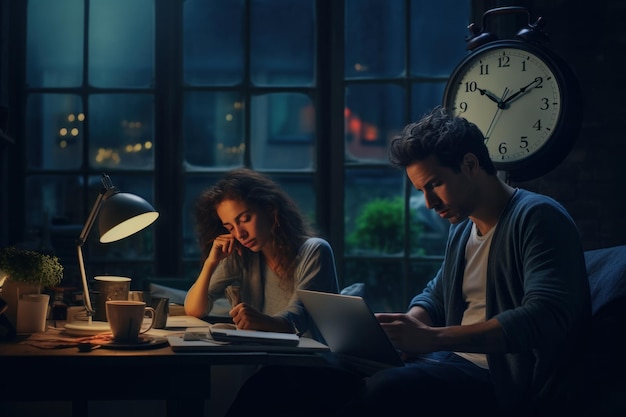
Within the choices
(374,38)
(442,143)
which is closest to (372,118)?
(374,38)

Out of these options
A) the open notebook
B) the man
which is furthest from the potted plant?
the man

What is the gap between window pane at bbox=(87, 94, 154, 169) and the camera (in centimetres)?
416

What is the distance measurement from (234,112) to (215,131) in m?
0.13

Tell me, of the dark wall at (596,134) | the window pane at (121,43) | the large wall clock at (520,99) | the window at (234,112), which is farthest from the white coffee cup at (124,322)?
the window pane at (121,43)

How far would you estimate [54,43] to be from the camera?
4188 mm

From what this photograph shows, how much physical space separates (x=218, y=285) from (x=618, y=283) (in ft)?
4.78

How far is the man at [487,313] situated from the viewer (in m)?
1.99

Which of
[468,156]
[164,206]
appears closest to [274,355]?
[468,156]

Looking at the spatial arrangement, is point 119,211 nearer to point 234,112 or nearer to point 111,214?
point 111,214

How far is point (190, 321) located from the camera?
8.67 feet

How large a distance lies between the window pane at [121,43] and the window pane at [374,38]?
0.98m

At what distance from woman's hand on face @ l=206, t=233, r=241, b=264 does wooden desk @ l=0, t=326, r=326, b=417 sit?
1.06 metres

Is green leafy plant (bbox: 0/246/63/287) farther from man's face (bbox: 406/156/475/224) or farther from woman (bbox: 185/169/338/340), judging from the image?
man's face (bbox: 406/156/475/224)

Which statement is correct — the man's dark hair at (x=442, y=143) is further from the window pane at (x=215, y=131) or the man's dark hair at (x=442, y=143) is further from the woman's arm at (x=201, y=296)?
the window pane at (x=215, y=131)
